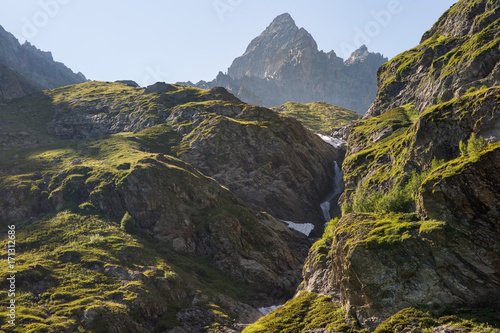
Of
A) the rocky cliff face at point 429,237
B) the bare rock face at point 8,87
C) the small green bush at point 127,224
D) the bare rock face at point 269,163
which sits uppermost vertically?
the bare rock face at point 8,87

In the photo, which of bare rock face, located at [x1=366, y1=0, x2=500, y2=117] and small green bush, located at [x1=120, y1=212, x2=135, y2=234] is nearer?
bare rock face, located at [x1=366, y1=0, x2=500, y2=117]

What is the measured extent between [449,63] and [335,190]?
173ft

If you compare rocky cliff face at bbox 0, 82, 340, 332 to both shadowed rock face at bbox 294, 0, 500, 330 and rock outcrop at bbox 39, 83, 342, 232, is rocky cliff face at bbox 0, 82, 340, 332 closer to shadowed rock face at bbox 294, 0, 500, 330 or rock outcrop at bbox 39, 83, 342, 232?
rock outcrop at bbox 39, 83, 342, 232

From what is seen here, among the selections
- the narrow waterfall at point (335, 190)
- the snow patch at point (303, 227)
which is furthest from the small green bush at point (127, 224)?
the narrow waterfall at point (335, 190)

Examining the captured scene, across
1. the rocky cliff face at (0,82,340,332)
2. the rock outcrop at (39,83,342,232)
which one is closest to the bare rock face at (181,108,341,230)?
the rock outcrop at (39,83,342,232)

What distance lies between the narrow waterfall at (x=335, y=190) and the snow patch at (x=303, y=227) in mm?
7984

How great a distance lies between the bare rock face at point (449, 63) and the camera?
7531 cm

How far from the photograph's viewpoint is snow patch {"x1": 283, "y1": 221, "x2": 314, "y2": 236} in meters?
97.5

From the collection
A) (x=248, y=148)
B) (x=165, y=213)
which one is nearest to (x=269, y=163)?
(x=248, y=148)

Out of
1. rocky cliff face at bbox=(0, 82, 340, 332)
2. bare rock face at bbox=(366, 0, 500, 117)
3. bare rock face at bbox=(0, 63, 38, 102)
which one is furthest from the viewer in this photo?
bare rock face at bbox=(0, 63, 38, 102)

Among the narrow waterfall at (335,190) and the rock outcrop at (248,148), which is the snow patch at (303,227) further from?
the narrow waterfall at (335,190)

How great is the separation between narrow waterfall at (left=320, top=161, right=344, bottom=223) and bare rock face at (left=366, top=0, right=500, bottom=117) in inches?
1044

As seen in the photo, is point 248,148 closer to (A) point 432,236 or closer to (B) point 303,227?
(B) point 303,227

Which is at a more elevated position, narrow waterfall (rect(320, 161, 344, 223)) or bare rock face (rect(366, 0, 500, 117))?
bare rock face (rect(366, 0, 500, 117))
